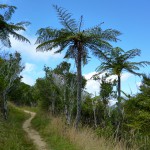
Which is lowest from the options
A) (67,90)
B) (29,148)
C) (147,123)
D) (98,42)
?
(29,148)

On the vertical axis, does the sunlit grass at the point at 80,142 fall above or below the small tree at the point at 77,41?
below

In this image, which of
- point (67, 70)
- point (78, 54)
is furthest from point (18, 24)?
point (67, 70)

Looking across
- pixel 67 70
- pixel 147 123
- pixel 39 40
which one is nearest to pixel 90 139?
pixel 147 123

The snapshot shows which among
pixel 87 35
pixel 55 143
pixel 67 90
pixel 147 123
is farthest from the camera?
pixel 67 90

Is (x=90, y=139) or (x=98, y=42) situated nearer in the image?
(x=90, y=139)

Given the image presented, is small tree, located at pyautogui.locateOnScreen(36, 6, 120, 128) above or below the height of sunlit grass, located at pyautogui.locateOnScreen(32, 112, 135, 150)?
above

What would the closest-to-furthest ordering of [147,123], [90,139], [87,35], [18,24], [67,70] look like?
[90,139]
[147,123]
[87,35]
[18,24]
[67,70]

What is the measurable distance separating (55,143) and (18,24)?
8.37 metres

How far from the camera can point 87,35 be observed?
18203mm

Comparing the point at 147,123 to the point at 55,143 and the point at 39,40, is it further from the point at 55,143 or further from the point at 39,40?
the point at 39,40

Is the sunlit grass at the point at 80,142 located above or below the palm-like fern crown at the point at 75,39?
below

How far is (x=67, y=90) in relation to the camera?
94.6ft

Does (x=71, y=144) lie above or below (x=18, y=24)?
below

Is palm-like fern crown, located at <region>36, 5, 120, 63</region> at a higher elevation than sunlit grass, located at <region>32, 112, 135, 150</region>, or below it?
higher
